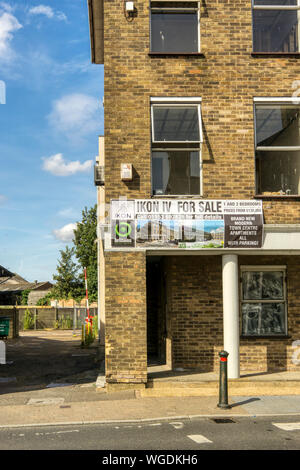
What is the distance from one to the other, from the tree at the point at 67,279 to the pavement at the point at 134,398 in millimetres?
42666

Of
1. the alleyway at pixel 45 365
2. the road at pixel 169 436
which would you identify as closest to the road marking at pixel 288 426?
the road at pixel 169 436

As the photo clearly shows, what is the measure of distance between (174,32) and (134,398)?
26.4 ft

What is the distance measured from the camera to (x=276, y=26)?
1226cm

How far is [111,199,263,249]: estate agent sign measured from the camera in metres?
11.2

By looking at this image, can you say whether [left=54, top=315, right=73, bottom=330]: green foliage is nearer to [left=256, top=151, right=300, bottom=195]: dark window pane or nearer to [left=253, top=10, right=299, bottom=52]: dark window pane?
[left=256, top=151, right=300, bottom=195]: dark window pane

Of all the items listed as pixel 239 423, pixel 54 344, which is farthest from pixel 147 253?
pixel 54 344

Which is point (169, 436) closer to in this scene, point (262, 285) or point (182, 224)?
point (182, 224)

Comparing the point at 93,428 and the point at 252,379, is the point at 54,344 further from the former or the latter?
the point at 93,428

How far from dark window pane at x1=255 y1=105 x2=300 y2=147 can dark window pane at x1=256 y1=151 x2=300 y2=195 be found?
290 mm

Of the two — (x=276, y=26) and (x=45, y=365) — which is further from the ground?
(x=276, y=26)

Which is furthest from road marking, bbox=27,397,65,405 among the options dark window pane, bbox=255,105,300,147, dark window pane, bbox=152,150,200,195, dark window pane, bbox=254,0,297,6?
dark window pane, bbox=254,0,297,6

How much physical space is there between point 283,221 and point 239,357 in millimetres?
3158

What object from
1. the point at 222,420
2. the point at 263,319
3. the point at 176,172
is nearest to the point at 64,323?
the point at 263,319
